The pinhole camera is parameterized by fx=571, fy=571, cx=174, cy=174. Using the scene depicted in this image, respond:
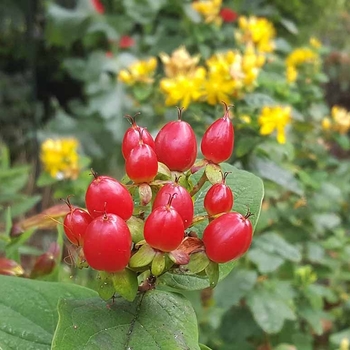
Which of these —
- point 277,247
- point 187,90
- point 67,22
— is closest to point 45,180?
point 187,90

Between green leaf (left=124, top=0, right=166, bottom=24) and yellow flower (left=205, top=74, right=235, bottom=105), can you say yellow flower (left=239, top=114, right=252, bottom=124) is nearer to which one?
yellow flower (left=205, top=74, right=235, bottom=105)

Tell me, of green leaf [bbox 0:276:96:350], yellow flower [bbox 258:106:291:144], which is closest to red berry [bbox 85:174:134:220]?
green leaf [bbox 0:276:96:350]

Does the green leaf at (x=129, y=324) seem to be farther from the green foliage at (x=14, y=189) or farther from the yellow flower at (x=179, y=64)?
the yellow flower at (x=179, y=64)

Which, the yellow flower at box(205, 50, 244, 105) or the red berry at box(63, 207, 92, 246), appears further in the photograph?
the yellow flower at box(205, 50, 244, 105)

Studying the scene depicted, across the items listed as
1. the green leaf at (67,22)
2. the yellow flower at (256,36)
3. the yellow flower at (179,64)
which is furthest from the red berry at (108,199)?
the green leaf at (67,22)

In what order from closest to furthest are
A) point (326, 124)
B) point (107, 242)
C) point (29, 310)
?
1. point (107, 242)
2. point (29, 310)
3. point (326, 124)

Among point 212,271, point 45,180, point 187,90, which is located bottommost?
point 45,180

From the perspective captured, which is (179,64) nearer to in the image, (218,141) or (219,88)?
(219,88)

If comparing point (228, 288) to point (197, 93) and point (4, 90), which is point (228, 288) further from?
point (4, 90)
